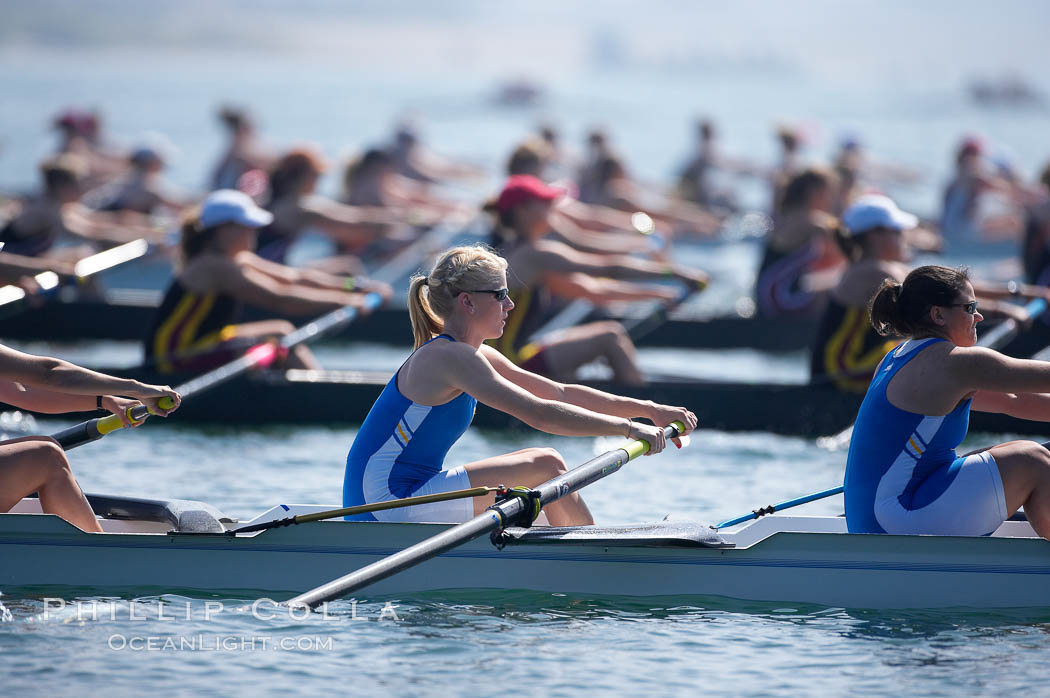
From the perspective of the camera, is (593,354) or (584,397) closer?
(584,397)

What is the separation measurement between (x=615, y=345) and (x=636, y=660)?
14.0ft

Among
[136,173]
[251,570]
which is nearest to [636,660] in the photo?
[251,570]

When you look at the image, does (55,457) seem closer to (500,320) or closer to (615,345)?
(500,320)

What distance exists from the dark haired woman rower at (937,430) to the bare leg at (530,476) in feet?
3.52

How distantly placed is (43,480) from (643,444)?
2208mm

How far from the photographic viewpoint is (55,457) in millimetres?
5258

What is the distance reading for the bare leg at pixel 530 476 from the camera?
5.39m

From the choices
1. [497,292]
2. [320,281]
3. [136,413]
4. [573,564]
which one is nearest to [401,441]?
[497,292]

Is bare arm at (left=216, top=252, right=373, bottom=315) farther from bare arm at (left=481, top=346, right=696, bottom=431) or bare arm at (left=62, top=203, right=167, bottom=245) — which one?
bare arm at (left=481, top=346, right=696, bottom=431)

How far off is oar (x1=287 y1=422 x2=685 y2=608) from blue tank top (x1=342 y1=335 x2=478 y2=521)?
321mm

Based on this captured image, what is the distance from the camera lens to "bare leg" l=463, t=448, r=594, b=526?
5391 mm

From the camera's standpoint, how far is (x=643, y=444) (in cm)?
526

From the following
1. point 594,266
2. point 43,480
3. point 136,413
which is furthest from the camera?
point 594,266

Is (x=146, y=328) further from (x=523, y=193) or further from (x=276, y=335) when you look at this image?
(x=523, y=193)
